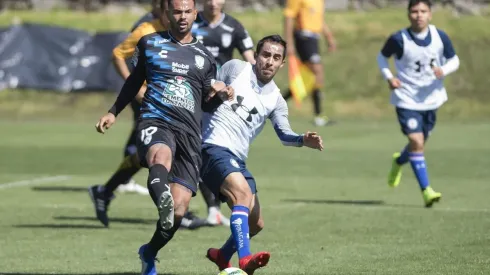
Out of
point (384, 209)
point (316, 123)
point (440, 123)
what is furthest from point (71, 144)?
point (384, 209)

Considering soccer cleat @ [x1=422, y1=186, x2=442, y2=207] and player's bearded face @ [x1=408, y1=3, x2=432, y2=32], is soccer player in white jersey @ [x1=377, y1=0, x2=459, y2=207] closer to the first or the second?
player's bearded face @ [x1=408, y1=3, x2=432, y2=32]

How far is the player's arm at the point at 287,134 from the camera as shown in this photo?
880 cm

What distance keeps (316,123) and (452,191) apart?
9118mm

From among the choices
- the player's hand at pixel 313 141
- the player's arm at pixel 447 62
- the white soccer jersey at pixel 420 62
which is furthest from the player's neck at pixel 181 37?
the white soccer jersey at pixel 420 62

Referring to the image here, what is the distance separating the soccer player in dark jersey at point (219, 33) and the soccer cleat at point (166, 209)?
4.90m

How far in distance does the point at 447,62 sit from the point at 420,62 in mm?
321

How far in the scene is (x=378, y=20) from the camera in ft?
103

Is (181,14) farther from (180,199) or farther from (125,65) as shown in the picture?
(125,65)

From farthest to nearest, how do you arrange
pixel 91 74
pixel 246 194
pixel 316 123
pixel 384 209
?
pixel 91 74
pixel 316 123
pixel 384 209
pixel 246 194

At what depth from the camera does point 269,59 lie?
924cm

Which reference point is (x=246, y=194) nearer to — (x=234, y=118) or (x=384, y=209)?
(x=234, y=118)

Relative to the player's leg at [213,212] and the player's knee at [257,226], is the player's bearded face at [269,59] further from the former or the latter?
the player's leg at [213,212]

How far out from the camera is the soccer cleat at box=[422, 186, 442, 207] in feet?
43.3

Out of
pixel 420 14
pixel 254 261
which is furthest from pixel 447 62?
pixel 254 261
